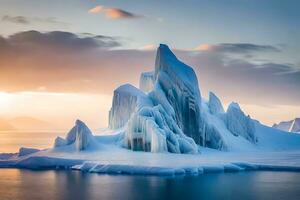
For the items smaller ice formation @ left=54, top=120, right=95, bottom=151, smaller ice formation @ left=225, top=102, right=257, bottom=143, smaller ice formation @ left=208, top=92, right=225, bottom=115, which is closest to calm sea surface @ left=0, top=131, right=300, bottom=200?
smaller ice formation @ left=54, top=120, right=95, bottom=151

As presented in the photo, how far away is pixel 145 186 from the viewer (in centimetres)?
5019

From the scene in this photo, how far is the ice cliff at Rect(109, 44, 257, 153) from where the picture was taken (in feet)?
238

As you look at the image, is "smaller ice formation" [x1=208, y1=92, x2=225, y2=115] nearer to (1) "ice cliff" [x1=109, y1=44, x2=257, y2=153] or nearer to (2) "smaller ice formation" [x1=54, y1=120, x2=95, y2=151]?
(1) "ice cliff" [x1=109, y1=44, x2=257, y2=153]

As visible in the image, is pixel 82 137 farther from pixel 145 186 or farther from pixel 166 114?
pixel 145 186

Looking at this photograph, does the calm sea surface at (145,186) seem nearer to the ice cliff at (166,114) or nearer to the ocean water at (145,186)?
the ocean water at (145,186)

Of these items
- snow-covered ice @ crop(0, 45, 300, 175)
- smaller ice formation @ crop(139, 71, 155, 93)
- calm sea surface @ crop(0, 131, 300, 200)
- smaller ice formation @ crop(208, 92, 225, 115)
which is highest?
smaller ice formation @ crop(139, 71, 155, 93)

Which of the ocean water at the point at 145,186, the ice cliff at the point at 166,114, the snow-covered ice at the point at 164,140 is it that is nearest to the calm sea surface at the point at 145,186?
the ocean water at the point at 145,186

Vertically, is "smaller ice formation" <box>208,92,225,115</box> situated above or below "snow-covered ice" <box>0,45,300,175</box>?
above

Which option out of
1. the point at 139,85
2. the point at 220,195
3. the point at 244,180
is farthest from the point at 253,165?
the point at 139,85

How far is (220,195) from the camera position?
45.7 meters

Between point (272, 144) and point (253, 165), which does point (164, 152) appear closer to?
point (253, 165)

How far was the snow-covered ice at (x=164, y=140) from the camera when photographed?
208ft

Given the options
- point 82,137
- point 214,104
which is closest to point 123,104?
point 82,137

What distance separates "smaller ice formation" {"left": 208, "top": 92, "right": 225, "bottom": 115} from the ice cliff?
6.24 m
